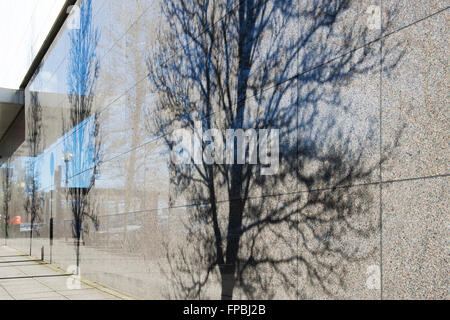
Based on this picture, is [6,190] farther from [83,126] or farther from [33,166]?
[83,126]

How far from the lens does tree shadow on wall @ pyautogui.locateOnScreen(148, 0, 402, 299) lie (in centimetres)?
414

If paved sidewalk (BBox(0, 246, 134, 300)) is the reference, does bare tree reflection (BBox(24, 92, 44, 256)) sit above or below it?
above

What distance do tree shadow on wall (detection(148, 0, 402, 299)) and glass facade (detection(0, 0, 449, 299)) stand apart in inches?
0.7

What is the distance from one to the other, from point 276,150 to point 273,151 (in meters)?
0.06

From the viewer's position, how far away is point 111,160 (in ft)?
36.1

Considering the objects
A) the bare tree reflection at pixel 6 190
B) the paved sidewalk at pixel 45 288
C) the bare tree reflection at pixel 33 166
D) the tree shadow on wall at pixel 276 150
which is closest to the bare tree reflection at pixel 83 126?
the paved sidewalk at pixel 45 288

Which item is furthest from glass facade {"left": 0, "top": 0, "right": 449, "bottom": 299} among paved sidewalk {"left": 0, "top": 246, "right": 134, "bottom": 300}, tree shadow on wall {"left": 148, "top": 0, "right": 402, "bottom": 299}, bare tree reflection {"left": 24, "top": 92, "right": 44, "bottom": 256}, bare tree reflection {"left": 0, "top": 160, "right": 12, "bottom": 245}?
bare tree reflection {"left": 0, "top": 160, "right": 12, "bottom": 245}

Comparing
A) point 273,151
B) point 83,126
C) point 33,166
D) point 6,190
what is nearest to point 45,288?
point 83,126

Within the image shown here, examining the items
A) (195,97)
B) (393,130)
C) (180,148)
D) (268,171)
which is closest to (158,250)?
(180,148)

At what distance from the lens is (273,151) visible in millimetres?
5277

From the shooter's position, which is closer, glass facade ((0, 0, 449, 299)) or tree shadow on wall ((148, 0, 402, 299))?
glass facade ((0, 0, 449, 299))

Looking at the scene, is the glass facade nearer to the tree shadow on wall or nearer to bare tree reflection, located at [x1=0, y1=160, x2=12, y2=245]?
the tree shadow on wall

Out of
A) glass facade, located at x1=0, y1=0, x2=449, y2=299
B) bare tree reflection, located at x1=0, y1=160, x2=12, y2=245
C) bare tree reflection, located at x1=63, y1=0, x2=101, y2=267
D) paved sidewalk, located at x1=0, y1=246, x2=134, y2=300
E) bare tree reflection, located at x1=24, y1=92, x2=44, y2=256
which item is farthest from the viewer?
bare tree reflection, located at x1=0, y1=160, x2=12, y2=245

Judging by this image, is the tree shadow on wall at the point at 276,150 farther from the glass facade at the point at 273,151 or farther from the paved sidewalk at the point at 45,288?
the paved sidewalk at the point at 45,288
